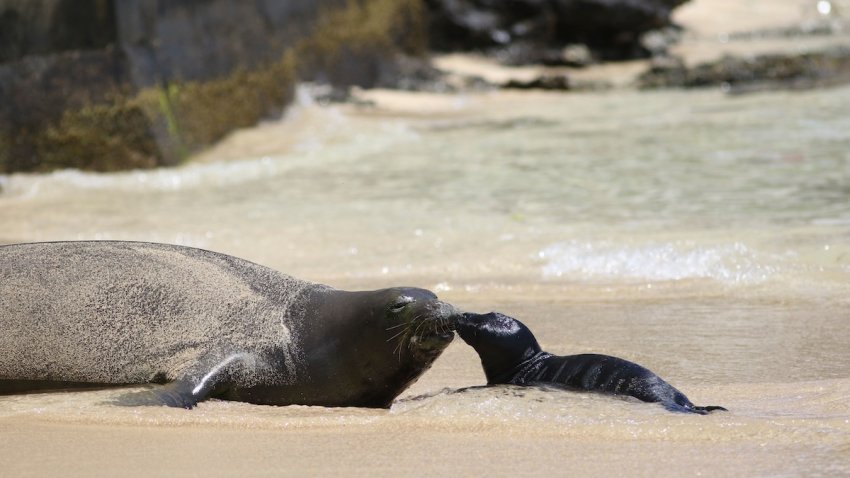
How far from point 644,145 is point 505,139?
154 centimetres

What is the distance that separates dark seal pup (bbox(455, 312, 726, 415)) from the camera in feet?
12.4

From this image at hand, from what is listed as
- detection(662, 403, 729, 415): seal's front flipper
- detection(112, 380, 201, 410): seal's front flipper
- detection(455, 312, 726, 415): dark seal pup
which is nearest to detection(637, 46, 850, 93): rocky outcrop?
detection(455, 312, 726, 415): dark seal pup

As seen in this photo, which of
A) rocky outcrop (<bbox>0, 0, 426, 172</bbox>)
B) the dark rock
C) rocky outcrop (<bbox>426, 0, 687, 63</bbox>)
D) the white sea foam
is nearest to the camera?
the white sea foam

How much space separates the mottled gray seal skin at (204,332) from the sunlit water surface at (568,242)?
17 centimetres

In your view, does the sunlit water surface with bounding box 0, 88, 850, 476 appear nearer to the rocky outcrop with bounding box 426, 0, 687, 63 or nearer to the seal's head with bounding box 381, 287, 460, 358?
the seal's head with bounding box 381, 287, 460, 358

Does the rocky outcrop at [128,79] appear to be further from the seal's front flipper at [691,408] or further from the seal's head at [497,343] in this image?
the seal's front flipper at [691,408]

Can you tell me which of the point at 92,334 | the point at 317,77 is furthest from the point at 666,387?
the point at 317,77

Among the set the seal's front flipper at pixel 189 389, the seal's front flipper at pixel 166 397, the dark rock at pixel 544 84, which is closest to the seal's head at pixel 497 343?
the seal's front flipper at pixel 189 389

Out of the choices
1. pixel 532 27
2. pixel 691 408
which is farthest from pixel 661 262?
pixel 532 27

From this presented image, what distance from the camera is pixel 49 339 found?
13.8ft

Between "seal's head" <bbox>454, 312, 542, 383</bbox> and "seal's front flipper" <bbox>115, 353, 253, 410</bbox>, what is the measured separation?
29.1 inches

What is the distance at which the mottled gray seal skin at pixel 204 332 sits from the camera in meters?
4.04

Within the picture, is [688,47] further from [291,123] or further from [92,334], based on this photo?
[92,334]

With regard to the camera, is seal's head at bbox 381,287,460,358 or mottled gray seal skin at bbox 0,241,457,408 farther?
mottled gray seal skin at bbox 0,241,457,408
